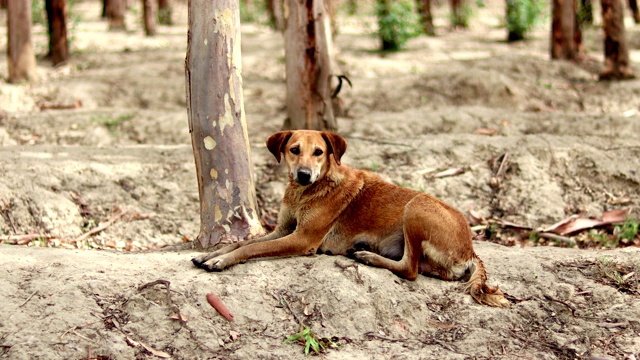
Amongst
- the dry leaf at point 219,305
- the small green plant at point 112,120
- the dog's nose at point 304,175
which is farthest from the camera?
the small green plant at point 112,120

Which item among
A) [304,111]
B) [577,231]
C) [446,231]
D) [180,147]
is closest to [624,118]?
[577,231]

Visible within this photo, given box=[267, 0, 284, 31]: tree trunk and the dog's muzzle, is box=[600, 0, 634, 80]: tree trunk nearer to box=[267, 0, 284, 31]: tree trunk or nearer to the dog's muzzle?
box=[267, 0, 284, 31]: tree trunk

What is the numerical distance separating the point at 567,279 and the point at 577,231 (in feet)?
7.42

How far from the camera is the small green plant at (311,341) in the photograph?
15.1ft

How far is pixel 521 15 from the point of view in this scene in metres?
16.5

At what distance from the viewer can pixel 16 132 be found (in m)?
9.51

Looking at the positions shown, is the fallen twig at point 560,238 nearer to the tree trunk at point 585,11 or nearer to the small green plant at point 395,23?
the small green plant at point 395,23

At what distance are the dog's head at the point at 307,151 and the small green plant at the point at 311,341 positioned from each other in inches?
51.7

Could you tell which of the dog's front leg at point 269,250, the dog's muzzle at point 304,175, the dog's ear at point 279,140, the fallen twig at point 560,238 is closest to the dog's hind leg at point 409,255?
the dog's front leg at point 269,250

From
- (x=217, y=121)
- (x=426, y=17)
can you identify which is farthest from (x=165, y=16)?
(x=217, y=121)

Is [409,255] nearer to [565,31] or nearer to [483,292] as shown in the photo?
[483,292]

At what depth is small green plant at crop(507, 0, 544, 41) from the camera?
16.5 m

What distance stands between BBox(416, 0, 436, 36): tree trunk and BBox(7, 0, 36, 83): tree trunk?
10399 mm

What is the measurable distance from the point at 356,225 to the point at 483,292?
121 cm
